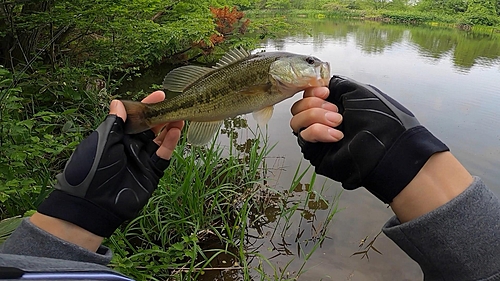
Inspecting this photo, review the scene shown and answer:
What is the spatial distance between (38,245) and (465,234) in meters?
1.66

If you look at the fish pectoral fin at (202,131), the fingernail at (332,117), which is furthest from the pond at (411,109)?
the fingernail at (332,117)

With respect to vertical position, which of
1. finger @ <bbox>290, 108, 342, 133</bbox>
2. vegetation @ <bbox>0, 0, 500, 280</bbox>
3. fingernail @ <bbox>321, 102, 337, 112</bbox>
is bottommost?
vegetation @ <bbox>0, 0, 500, 280</bbox>

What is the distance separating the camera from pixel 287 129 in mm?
7398

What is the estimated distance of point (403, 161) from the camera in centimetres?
140

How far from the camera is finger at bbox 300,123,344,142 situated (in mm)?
1561

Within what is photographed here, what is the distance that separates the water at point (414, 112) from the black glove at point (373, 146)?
2.56 metres

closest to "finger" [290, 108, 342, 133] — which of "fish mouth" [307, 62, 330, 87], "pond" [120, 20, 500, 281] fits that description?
"fish mouth" [307, 62, 330, 87]

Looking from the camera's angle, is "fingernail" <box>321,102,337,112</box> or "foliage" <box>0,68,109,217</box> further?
"foliage" <box>0,68,109,217</box>

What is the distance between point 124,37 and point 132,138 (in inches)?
227

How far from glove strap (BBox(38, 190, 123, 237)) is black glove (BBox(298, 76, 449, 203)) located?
3.35 feet

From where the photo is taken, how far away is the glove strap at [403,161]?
138 centimetres

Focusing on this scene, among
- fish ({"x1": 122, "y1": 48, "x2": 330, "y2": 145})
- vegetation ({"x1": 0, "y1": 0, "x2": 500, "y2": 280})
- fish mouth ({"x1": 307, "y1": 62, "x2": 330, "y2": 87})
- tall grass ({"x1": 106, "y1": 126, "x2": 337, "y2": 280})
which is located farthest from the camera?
tall grass ({"x1": 106, "y1": 126, "x2": 337, "y2": 280})

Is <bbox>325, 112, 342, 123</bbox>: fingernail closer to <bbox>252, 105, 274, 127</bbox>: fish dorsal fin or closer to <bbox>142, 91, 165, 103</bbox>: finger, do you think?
<bbox>252, 105, 274, 127</bbox>: fish dorsal fin

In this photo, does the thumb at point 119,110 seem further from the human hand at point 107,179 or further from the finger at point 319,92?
the finger at point 319,92
